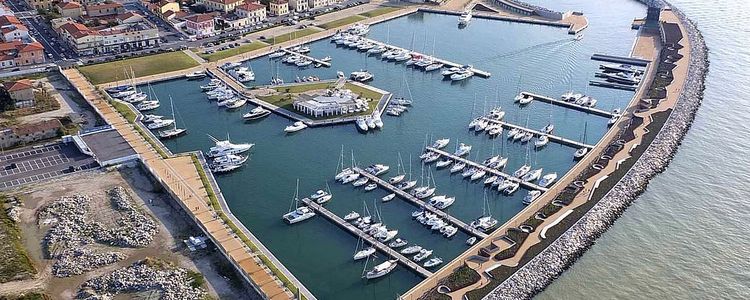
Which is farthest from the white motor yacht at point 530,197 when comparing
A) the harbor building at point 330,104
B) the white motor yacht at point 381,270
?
the harbor building at point 330,104

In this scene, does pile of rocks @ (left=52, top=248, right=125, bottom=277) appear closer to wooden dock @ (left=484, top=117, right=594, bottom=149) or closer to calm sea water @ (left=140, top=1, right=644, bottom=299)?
calm sea water @ (left=140, top=1, right=644, bottom=299)

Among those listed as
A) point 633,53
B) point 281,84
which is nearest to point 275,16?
point 281,84

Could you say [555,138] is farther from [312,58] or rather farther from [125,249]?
[125,249]

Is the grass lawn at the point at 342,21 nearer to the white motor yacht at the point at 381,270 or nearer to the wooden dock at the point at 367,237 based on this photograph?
the wooden dock at the point at 367,237

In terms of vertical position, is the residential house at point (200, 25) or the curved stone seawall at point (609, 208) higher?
the residential house at point (200, 25)

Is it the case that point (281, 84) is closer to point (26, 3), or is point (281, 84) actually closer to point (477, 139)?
point (477, 139)

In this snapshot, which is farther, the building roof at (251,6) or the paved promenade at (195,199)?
the building roof at (251,6)

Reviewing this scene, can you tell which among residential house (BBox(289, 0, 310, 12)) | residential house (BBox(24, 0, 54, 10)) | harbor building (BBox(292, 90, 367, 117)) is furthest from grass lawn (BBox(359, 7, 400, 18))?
residential house (BBox(24, 0, 54, 10))
